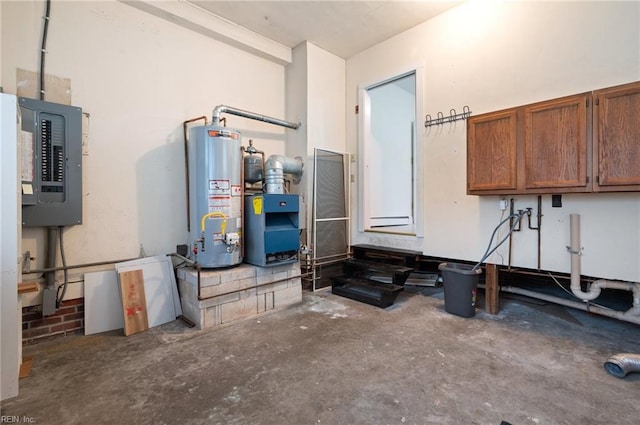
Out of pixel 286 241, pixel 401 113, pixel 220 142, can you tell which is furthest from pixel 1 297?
pixel 401 113

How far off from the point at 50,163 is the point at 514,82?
15.8ft

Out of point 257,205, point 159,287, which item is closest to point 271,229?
point 257,205

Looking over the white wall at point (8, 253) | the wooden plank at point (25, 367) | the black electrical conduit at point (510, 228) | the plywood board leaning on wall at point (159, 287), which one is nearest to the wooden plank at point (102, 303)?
the plywood board leaning on wall at point (159, 287)

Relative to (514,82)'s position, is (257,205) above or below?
below

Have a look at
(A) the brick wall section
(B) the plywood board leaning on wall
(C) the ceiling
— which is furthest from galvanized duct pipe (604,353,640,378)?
(A) the brick wall section

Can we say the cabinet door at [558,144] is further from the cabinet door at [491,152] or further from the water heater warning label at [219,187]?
the water heater warning label at [219,187]

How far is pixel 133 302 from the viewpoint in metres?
2.89

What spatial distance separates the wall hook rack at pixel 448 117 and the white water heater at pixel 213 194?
258cm

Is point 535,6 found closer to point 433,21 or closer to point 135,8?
point 433,21

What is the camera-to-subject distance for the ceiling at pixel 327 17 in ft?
11.6

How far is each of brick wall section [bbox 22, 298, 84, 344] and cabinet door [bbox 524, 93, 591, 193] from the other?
466 centimetres

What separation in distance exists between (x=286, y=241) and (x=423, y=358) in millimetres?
1850

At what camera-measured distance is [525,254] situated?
3.18 metres

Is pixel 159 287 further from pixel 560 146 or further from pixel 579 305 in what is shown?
pixel 579 305
